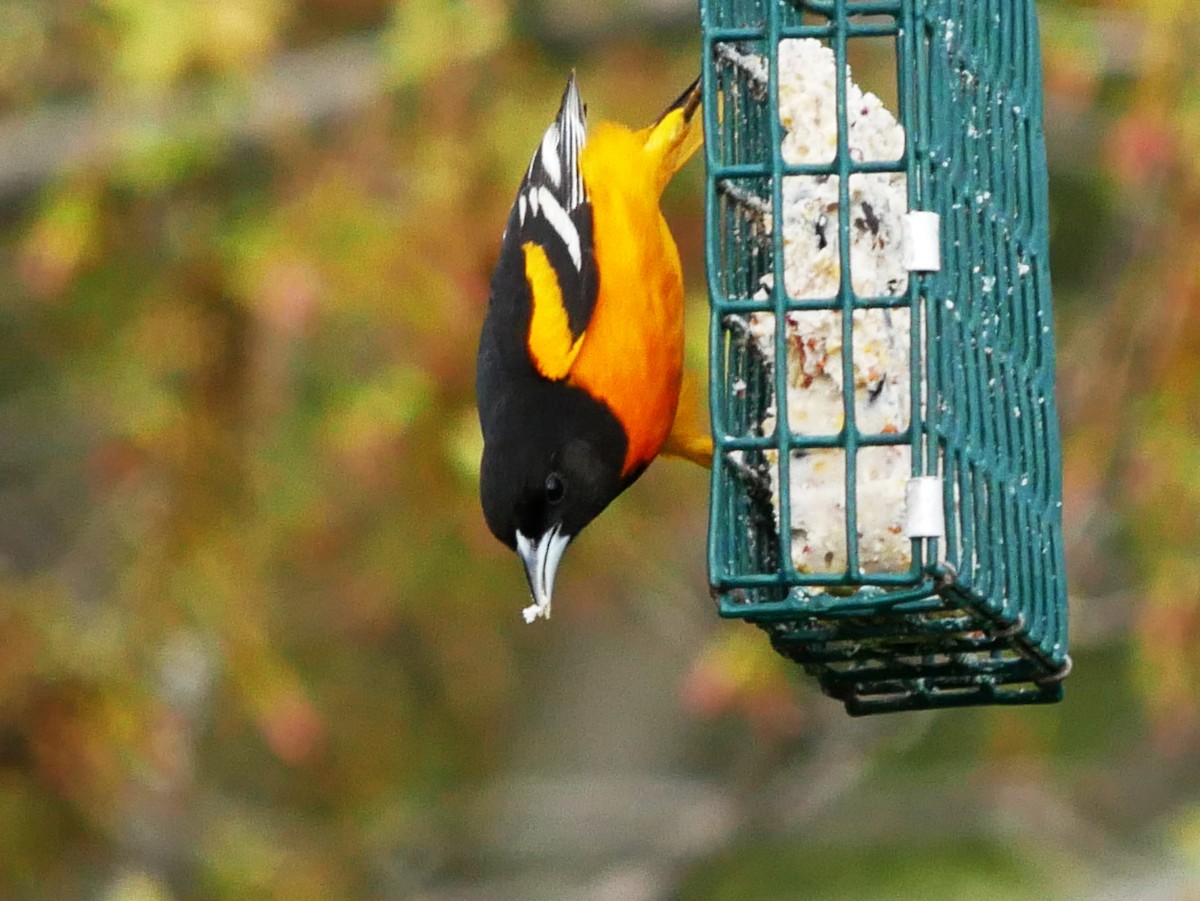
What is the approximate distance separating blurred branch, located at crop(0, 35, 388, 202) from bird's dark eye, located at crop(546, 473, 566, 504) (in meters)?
2.62

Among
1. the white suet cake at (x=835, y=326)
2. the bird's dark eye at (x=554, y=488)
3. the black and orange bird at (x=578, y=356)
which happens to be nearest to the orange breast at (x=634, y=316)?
the black and orange bird at (x=578, y=356)

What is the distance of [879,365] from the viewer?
10.4ft

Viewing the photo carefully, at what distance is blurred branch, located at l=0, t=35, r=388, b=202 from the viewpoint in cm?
618

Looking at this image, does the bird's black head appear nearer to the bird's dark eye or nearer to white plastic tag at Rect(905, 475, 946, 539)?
the bird's dark eye

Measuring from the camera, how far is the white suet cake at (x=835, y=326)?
3.09 m

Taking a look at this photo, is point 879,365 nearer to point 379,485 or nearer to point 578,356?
point 578,356

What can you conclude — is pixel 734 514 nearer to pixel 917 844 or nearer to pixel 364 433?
pixel 364 433

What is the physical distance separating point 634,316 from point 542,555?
1.81 ft

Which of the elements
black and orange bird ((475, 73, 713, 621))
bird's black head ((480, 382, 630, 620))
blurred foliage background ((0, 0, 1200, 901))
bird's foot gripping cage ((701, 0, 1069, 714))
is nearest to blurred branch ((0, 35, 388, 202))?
blurred foliage background ((0, 0, 1200, 901))

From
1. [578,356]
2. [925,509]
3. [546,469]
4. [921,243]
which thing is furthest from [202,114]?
[925,509]

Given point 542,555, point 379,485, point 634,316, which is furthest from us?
point 379,485

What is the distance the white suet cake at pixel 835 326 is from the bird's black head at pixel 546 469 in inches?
27.7

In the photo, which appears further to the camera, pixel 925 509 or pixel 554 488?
pixel 554 488

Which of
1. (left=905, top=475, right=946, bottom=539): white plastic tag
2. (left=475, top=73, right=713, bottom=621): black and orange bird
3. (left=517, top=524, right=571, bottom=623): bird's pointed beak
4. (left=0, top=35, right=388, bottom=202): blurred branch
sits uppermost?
(left=0, top=35, right=388, bottom=202): blurred branch
